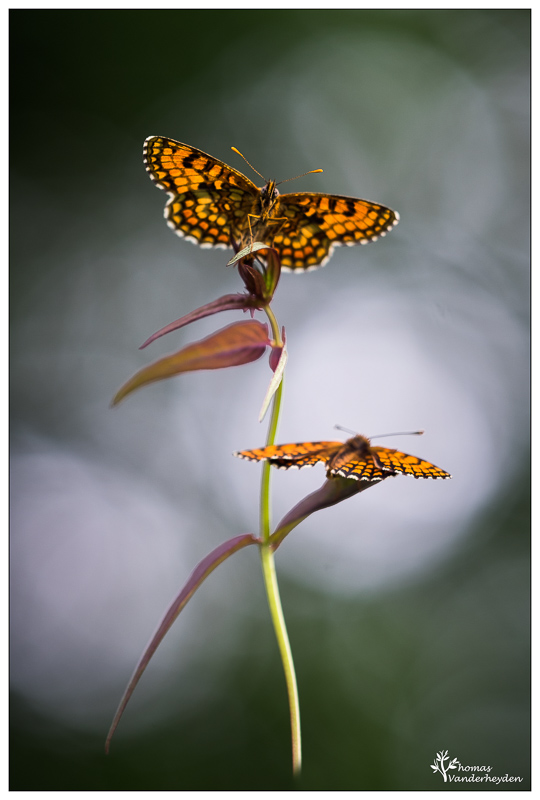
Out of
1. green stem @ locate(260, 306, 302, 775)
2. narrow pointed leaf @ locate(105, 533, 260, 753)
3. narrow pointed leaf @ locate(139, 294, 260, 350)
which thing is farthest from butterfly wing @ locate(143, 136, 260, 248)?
narrow pointed leaf @ locate(105, 533, 260, 753)

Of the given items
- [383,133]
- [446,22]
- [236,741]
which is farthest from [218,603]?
[446,22]

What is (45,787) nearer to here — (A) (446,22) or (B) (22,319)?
(B) (22,319)

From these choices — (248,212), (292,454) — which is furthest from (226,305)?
(248,212)

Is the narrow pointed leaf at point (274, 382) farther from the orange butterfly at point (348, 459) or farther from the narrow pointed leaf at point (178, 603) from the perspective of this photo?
the narrow pointed leaf at point (178, 603)

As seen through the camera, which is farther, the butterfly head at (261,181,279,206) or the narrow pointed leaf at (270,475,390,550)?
the butterfly head at (261,181,279,206)

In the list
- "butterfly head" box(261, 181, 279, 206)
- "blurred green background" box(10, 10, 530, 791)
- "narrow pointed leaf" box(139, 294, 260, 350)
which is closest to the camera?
"narrow pointed leaf" box(139, 294, 260, 350)

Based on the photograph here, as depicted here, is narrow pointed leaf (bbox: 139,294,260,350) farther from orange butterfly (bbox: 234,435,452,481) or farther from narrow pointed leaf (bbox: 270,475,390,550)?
narrow pointed leaf (bbox: 270,475,390,550)

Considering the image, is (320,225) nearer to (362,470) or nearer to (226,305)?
(226,305)
